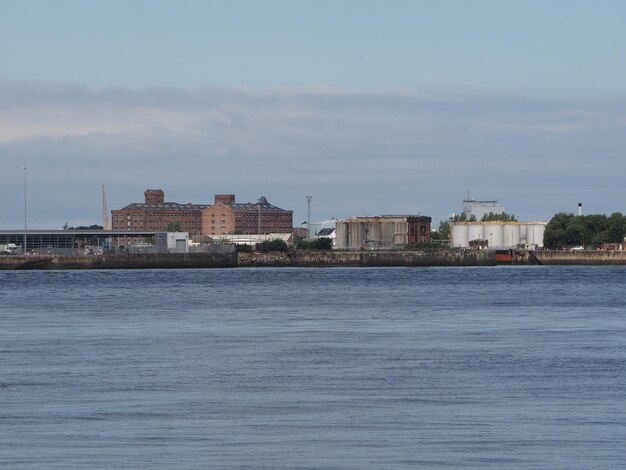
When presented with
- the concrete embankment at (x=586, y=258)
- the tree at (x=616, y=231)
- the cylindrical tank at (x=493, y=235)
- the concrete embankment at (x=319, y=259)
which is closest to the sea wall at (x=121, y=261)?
the concrete embankment at (x=319, y=259)

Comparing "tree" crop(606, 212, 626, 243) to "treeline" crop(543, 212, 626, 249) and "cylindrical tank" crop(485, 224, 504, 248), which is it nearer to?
"treeline" crop(543, 212, 626, 249)

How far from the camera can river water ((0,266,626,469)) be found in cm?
2000

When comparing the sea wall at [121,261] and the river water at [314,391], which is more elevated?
the sea wall at [121,261]

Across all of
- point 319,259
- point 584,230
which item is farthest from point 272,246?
point 584,230

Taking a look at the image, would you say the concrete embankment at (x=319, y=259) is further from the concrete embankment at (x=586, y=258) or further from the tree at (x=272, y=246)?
the concrete embankment at (x=586, y=258)

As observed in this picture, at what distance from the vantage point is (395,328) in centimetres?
4594

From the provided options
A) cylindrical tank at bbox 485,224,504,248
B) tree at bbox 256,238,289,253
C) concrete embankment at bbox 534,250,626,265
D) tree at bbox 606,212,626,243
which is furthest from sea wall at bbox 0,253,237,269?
tree at bbox 606,212,626,243

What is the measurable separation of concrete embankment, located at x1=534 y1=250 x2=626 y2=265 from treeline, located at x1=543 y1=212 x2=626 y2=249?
17213 millimetres

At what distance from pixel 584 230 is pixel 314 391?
168 metres

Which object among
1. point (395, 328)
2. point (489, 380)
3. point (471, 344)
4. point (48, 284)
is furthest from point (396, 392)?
point (48, 284)

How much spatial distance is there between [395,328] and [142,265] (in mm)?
108997

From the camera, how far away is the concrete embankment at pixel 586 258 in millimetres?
168925

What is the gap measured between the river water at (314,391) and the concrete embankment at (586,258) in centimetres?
11878

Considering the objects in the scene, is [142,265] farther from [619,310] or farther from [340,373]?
[340,373]
